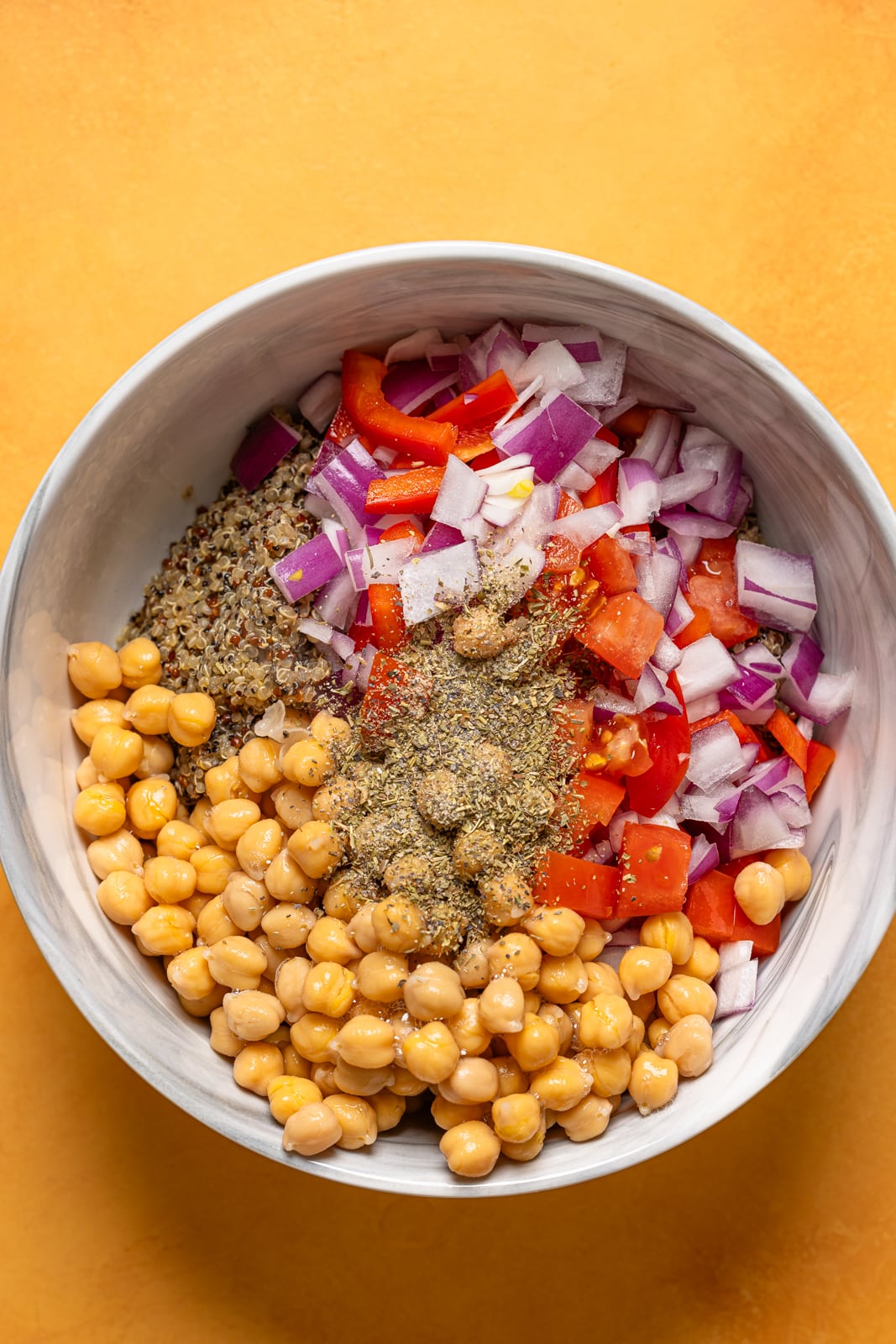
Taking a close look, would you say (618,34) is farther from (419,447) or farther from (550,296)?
(419,447)

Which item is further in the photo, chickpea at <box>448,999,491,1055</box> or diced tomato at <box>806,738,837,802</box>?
diced tomato at <box>806,738,837,802</box>

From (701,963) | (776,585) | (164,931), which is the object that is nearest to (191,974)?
(164,931)

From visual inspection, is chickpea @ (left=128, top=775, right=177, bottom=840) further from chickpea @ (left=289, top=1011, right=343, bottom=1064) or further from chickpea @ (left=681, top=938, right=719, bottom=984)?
chickpea @ (left=681, top=938, right=719, bottom=984)

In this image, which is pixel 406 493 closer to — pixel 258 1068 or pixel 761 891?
pixel 761 891

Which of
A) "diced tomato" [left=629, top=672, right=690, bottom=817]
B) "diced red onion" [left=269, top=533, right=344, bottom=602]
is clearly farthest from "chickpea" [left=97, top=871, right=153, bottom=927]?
"diced tomato" [left=629, top=672, right=690, bottom=817]

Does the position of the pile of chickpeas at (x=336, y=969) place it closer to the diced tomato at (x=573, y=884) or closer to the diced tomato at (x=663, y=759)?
the diced tomato at (x=573, y=884)

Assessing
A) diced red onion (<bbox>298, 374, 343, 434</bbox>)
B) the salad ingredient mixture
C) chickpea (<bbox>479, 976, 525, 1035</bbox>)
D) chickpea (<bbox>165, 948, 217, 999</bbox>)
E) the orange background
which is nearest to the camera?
chickpea (<bbox>479, 976, 525, 1035</bbox>)
